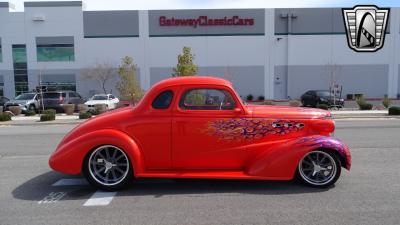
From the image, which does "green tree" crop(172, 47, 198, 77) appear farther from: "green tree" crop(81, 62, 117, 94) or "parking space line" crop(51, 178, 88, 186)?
"parking space line" crop(51, 178, 88, 186)

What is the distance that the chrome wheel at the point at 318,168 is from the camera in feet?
18.7

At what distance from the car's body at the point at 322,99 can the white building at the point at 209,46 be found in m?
11.6

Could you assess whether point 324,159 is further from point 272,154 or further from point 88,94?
point 88,94

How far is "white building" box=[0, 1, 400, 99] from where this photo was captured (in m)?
40.6

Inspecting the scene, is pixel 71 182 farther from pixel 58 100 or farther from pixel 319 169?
pixel 58 100

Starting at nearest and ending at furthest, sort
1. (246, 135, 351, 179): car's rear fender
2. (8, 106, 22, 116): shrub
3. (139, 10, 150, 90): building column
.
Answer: (246, 135, 351, 179): car's rear fender
(8, 106, 22, 116): shrub
(139, 10, 150, 90): building column

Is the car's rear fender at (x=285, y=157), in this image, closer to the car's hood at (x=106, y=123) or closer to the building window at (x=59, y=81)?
the car's hood at (x=106, y=123)

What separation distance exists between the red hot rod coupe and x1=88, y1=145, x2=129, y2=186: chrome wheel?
15 millimetres

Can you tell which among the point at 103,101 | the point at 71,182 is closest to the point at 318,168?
the point at 71,182

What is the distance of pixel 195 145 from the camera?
568 cm

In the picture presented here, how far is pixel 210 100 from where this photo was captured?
5758 mm

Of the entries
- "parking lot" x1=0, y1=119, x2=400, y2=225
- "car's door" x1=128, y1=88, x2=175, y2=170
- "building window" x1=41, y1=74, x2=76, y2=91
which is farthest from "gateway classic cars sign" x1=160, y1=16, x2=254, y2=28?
"car's door" x1=128, y1=88, x2=175, y2=170

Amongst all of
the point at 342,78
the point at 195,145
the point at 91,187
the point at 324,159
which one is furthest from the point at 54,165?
the point at 342,78

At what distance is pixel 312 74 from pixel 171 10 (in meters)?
17.3
